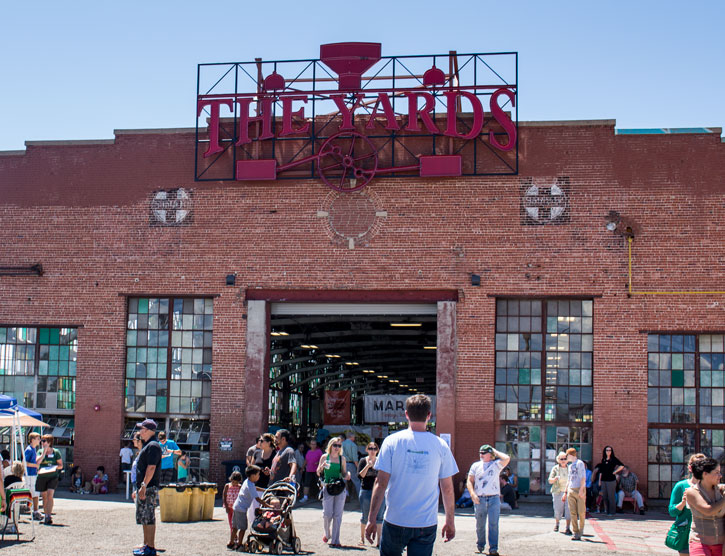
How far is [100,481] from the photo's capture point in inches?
987

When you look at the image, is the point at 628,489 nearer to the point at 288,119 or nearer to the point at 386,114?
the point at 386,114

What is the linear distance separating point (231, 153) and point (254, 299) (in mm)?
3913

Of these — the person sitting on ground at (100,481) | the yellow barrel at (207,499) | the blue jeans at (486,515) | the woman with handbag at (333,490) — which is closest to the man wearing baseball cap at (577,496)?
the blue jeans at (486,515)

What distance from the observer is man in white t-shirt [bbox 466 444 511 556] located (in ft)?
50.2

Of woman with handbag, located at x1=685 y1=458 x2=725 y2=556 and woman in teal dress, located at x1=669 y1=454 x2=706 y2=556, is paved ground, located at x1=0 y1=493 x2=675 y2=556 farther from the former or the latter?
woman with handbag, located at x1=685 y1=458 x2=725 y2=556

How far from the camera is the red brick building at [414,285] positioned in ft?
78.9

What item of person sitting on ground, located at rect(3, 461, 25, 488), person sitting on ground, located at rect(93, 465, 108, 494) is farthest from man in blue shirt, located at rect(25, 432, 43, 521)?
person sitting on ground, located at rect(93, 465, 108, 494)

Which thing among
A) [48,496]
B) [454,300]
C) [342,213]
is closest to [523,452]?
[454,300]

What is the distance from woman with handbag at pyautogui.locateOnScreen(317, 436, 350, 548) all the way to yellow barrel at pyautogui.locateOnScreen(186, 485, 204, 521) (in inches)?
134

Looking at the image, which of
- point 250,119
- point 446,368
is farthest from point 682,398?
point 250,119

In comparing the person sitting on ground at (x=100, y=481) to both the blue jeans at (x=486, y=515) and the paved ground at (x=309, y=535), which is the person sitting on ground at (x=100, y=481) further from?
the blue jeans at (x=486, y=515)

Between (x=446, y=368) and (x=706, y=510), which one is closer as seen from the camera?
(x=706, y=510)

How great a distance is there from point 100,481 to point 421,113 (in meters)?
12.4

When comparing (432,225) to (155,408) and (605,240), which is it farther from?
(155,408)
